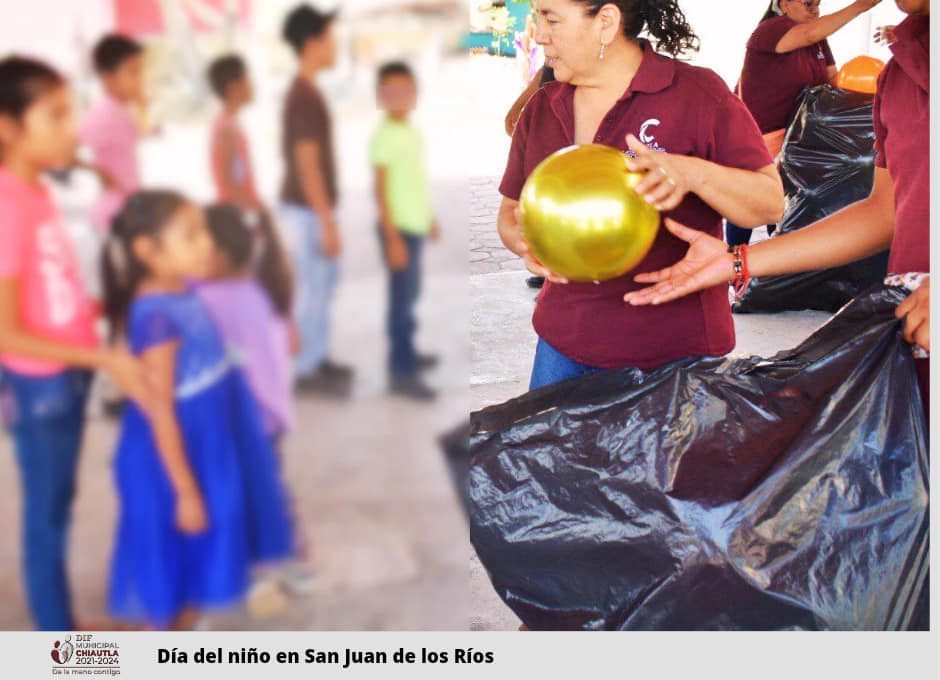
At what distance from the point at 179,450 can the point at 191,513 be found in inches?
3.3

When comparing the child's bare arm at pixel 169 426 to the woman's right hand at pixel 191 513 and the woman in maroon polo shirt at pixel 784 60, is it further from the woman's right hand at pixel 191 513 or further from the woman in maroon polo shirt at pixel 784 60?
the woman in maroon polo shirt at pixel 784 60

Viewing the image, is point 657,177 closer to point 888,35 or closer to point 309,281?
point 309,281

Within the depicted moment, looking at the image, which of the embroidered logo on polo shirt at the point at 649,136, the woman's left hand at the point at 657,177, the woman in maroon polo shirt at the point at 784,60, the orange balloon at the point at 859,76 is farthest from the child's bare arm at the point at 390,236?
the orange balloon at the point at 859,76

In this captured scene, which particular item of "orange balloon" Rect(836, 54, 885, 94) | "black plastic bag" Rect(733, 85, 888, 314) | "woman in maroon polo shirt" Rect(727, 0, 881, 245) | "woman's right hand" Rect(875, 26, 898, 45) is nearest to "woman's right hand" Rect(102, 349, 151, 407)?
"woman's right hand" Rect(875, 26, 898, 45)

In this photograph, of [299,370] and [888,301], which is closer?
[299,370]

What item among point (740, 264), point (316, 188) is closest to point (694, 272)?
point (740, 264)

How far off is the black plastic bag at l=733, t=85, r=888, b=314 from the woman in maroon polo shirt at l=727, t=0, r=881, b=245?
9 cm

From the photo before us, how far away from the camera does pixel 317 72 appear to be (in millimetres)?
1099

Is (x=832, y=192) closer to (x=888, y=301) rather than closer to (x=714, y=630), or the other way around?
(x=888, y=301)

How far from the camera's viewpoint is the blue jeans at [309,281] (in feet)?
3.71

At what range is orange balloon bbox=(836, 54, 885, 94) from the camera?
13.4 ft

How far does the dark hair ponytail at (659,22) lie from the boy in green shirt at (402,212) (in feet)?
2.42

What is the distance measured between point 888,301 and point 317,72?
1.09 m
